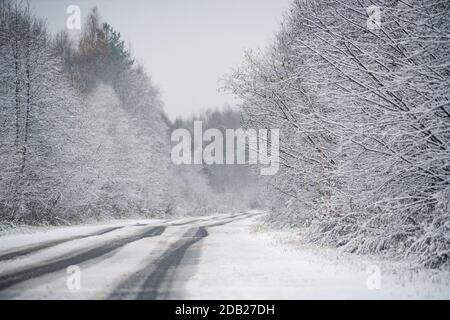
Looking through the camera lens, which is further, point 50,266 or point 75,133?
point 75,133

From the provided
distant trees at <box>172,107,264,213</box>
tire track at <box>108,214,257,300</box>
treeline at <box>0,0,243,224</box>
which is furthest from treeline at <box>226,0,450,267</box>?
distant trees at <box>172,107,264,213</box>

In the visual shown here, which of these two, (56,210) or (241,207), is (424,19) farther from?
(241,207)

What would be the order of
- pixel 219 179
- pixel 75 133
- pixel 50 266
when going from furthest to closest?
pixel 219 179 → pixel 75 133 → pixel 50 266

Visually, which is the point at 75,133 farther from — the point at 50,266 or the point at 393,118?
the point at 393,118

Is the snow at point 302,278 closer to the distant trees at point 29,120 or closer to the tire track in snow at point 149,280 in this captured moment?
the tire track in snow at point 149,280

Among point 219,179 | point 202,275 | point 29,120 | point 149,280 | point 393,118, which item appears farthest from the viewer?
point 219,179

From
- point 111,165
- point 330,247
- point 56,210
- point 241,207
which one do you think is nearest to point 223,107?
point 241,207

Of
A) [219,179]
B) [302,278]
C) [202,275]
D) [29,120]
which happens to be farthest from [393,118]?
[219,179]

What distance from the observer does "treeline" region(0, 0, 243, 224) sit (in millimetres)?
22094

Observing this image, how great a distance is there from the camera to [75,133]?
86.4ft

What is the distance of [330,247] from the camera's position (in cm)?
1292

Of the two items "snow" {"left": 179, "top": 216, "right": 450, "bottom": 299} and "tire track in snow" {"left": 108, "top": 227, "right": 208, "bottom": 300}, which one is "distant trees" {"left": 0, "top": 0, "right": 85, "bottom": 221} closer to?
"tire track in snow" {"left": 108, "top": 227, "right": 208, "bottom": 300}

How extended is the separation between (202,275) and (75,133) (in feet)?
69.1
